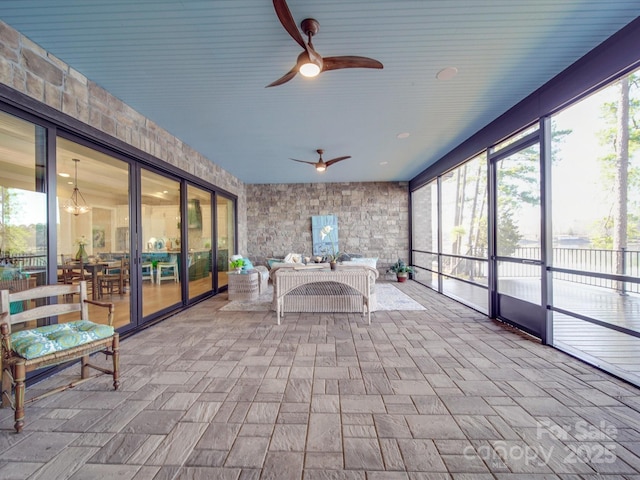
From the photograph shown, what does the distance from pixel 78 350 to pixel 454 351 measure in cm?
323

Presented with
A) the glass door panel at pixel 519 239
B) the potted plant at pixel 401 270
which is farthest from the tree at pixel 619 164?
the potted plant at pixel 401 270

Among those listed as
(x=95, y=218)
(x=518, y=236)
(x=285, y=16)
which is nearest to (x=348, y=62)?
(x=285, y=16)

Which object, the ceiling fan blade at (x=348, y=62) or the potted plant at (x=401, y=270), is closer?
the ceiling fan blade at (x=348, y=62)

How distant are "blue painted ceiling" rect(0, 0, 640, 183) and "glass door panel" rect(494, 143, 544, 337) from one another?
886 millimetres

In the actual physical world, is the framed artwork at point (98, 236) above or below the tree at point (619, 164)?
below

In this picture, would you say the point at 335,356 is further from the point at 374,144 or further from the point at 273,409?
the point at 374,144

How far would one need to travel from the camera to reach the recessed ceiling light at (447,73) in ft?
8.20

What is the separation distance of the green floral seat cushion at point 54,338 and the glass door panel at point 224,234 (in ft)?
12.7

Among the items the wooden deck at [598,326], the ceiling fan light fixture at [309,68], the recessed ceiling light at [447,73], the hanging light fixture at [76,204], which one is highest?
the recessed ceiling light at [447,73]

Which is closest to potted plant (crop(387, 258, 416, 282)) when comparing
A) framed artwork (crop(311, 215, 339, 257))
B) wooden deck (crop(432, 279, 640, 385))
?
framed artwork (crop(311, 215, 339, 257))

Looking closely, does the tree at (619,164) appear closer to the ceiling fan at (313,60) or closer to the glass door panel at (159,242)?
the ceiling fan at (313,60)

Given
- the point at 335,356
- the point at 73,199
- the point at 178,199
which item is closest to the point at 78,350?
the point at 335,356

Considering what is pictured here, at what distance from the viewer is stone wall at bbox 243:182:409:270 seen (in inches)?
297

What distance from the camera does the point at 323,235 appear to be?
295 inches
